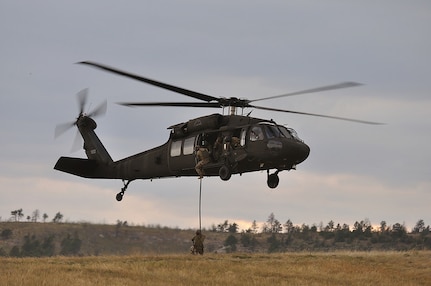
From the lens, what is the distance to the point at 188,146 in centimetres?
3556

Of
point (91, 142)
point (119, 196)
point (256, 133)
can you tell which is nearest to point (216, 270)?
point (256, 133)

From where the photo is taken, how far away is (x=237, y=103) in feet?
117

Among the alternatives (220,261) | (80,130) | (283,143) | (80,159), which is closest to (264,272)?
(220,261)

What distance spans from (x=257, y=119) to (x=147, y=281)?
10088 millimetres

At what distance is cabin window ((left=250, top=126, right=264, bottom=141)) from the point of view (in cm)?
3275

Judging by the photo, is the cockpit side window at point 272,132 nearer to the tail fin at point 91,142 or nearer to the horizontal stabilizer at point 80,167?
the tail fin at point 91,142

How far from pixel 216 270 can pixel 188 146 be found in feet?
24.0

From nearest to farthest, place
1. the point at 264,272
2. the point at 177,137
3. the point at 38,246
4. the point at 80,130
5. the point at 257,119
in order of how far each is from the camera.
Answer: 1. the point at 264,272
2. the point at 257,119
3. the point at 177,137
4. the point at 80,130
5. the point at 38,246

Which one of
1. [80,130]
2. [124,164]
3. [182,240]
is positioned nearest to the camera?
[124,164]

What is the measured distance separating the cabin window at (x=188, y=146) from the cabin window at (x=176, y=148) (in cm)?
48

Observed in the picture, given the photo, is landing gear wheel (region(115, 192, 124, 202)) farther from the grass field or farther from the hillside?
the hillside

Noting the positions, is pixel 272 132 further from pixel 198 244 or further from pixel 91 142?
pixel 91 142

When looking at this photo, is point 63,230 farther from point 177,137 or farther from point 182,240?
point 177,137

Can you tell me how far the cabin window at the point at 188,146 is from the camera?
116 feet
